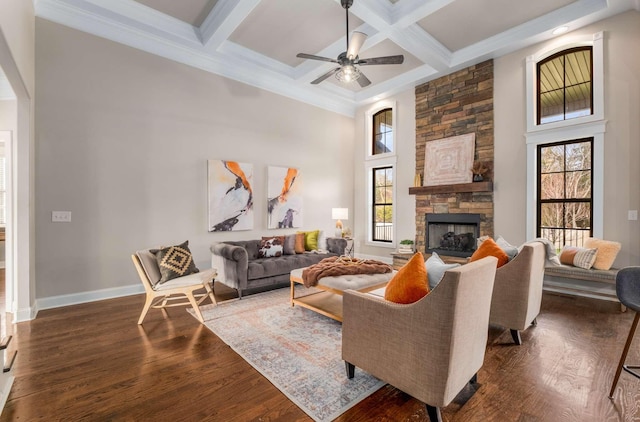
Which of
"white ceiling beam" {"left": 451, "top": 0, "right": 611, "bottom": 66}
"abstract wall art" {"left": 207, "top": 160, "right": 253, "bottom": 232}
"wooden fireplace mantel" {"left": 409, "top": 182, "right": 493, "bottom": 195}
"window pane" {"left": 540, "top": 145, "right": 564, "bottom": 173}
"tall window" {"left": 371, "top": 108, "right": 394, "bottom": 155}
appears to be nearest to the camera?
"white ceiling beam" {"left": 451, "top": 0, "right": 611, "bottom": 66}

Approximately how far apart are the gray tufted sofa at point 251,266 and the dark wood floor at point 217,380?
98 cm

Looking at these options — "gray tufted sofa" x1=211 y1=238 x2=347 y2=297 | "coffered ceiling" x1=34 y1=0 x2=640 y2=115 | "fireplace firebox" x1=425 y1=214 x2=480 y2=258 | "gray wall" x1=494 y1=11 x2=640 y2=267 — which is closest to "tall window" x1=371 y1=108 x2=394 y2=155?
"coffered ceiling" x1=34 y1=0 x2=640 y2=115

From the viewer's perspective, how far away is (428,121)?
233 inches

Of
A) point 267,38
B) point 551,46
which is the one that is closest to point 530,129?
point 551,46

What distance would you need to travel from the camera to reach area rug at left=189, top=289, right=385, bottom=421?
1.92 m

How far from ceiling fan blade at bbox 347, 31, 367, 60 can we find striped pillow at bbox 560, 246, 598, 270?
3862 mm

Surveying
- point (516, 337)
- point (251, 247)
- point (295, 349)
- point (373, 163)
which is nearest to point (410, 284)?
point (295, 349)

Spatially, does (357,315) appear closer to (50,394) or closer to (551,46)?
(50,394)

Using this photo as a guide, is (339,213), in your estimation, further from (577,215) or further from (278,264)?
(577,215)

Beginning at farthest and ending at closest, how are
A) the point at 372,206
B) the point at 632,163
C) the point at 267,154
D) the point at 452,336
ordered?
1. the point at 372,206
2. the point at 267,154
3. the point at 632,163
4. the point at 452,336

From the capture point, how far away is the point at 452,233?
564 cm

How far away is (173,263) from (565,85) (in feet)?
19.6

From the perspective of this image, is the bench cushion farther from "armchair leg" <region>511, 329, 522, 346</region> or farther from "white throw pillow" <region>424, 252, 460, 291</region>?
"white throw pillow" <region>424, 252, 460, 291</region>

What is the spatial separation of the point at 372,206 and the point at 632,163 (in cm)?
432
